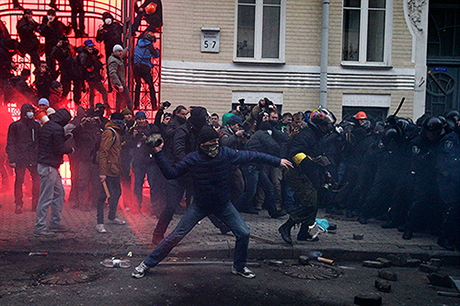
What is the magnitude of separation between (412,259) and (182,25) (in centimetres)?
967

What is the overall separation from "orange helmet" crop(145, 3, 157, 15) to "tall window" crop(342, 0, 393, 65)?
6262mm

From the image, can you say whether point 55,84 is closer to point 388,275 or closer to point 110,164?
point 110,164

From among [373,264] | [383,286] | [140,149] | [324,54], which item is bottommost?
[373,264]

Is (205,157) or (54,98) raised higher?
(54,98)

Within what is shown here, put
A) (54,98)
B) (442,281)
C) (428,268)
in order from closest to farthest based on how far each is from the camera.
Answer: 1. (442,281)
2. (428,268)
3. (54,98)

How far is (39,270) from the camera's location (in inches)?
229

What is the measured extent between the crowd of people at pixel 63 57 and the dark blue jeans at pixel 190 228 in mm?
5923

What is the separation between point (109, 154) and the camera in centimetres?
811

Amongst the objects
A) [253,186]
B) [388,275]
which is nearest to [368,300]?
[388,275]

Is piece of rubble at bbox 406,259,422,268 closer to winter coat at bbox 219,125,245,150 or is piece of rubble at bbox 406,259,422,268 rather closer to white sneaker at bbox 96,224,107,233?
winter coat at bbox 219,125,245,150

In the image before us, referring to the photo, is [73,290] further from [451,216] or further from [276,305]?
[451,216]

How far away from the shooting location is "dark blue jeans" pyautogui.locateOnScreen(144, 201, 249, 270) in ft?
18.6

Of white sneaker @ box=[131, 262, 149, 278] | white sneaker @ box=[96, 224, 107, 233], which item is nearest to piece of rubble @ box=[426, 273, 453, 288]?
white sneaker @ box=[131, 262, 149, 278]

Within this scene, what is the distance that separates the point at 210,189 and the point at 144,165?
4.46 m
